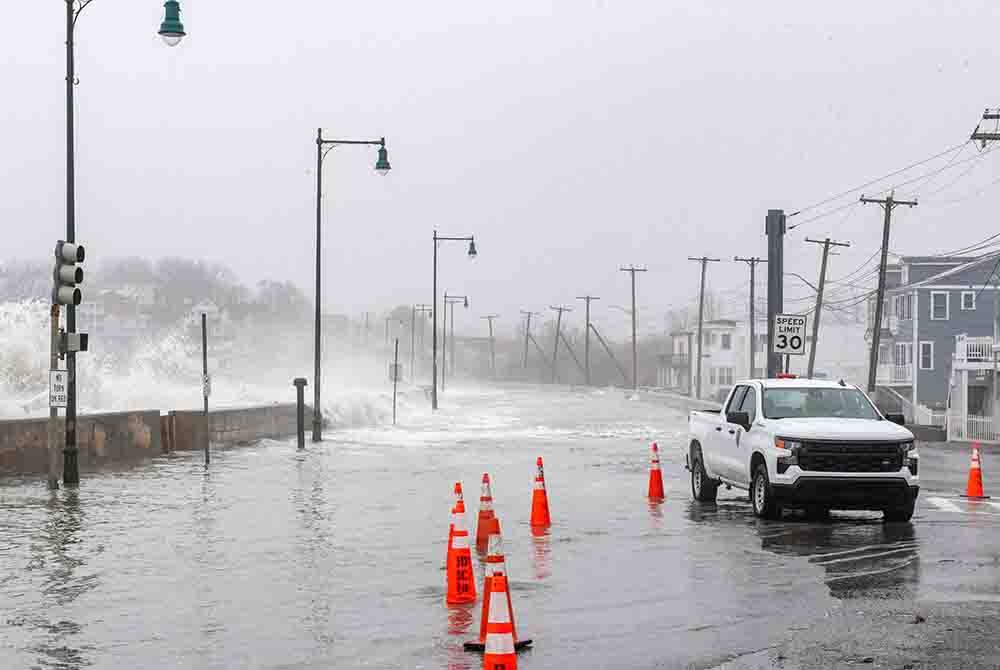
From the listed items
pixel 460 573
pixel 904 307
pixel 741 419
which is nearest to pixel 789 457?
pixel 741 419

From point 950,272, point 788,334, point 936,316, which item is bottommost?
point 788,334

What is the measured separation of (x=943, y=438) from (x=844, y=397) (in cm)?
2958

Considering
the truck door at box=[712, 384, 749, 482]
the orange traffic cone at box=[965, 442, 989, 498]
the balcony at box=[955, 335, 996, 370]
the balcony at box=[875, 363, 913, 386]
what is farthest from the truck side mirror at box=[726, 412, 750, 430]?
the balcony at box=[875, 363, 913, 386]

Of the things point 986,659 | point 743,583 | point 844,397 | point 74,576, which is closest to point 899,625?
point 986,659

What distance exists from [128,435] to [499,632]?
2415 cm

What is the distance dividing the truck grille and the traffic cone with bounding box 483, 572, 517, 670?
9.92 meters

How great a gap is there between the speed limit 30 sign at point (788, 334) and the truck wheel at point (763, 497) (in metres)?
15.1

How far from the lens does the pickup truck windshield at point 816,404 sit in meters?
19.0

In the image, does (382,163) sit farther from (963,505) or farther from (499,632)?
(499,632)

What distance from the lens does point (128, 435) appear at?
31000mm

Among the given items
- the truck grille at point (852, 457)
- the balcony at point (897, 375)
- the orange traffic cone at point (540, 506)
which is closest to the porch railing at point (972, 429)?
the balcony at point (897, 375)

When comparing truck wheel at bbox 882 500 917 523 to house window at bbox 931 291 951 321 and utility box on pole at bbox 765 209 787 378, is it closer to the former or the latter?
utility box on pole at bbox 765 209 787 378

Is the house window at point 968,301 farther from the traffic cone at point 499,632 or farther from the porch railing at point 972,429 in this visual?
the traffic cone at point 499,632

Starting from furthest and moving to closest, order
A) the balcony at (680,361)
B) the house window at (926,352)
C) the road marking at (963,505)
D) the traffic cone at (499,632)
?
the balcony at (680,361) → the house window at (926,352) → the road marking at (963,505) → the traffic cone at (499,632)
